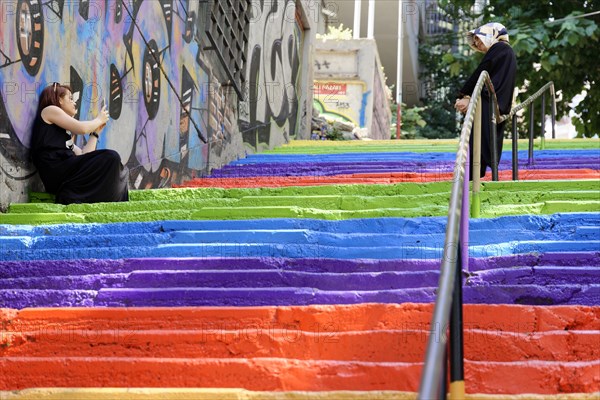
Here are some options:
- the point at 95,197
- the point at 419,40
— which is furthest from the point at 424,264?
the point at 419,40

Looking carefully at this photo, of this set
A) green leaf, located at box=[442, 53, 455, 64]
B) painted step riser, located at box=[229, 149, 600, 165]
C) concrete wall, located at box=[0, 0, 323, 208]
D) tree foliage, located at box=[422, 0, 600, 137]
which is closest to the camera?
concrete wall, located at box=[0, 0, 323, 208]

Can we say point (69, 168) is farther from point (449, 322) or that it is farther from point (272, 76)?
point (272, 76)

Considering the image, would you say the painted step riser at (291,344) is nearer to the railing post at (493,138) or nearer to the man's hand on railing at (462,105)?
the railing post at (493,138)

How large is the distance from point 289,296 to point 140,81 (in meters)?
4.74

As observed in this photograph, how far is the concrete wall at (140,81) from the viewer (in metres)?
6.17

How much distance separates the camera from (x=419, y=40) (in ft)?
122

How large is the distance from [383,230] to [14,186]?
247cm

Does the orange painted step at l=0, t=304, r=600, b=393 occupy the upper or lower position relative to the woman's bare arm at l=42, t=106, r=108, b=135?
lower

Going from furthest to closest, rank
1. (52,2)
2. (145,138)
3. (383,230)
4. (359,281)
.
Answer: (145,138) → (52,2) → (383,230) → (359,281)

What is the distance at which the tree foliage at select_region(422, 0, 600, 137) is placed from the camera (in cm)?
1223

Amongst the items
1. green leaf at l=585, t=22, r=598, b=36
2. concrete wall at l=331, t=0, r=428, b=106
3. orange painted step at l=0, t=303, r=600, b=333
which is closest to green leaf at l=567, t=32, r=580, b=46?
green leaf at l=585, t=22, r=598, b=36

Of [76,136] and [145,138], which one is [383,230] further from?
[145,138]

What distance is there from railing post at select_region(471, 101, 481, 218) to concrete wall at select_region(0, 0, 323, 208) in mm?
2880

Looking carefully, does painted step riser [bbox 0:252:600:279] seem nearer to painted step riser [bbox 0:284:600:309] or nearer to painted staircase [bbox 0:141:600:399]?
painted staircase [bbox 0:141:600:399]
